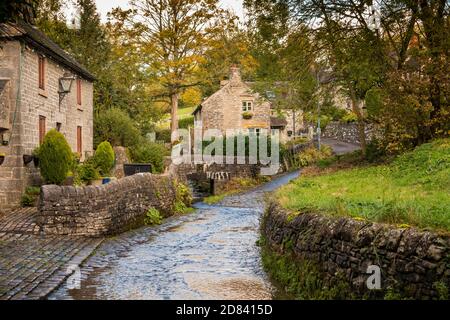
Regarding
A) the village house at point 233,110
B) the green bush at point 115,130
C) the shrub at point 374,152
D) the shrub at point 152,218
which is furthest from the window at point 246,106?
the shrub at point 152,218

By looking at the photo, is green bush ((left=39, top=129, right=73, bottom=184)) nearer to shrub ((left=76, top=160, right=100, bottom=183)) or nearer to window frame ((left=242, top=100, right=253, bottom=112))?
shrub ((left=76, top=160, right=100, bottom=183))

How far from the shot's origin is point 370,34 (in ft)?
70.7

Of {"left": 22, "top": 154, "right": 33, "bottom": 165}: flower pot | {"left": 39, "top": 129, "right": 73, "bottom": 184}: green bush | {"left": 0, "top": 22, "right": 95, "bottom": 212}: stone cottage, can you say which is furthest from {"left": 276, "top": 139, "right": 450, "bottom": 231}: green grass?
{"left": 0, "top": 22, "right": 95, "bottom": 212}: stone cottage

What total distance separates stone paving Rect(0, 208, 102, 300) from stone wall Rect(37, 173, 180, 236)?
1.70ft

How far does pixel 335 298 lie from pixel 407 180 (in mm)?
7421

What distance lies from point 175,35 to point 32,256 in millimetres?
28225

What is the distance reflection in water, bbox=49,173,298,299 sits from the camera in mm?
10281

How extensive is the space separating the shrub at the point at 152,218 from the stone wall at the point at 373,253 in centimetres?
1115

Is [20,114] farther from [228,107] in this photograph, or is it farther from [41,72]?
[228,107]

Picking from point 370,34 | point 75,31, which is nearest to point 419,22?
point 370,34

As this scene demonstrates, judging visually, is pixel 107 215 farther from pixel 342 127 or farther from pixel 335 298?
pixel 342 127

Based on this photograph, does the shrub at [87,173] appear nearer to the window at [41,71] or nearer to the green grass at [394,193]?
the window at [41,71]

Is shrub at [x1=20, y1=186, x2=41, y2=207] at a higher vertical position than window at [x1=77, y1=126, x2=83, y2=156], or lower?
lower

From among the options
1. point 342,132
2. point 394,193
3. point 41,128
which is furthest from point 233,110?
point 394,193
